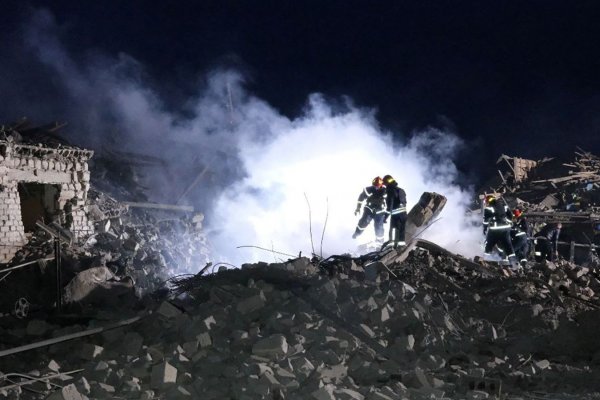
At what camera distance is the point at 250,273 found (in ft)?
19.4

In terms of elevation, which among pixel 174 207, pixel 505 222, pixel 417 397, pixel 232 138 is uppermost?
pixel 232 138

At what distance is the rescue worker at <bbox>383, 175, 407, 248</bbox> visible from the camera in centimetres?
1049

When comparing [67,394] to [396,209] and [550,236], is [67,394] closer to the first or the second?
[396,209]

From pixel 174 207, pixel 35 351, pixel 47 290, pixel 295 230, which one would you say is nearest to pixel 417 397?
pixel 35 351

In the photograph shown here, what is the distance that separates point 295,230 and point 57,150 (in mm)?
8509

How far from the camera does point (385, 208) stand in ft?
35.2

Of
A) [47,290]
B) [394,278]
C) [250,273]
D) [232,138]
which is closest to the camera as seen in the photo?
[250,273]

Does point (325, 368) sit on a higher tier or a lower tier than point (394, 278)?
lower

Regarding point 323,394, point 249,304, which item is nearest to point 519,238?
point 249,304

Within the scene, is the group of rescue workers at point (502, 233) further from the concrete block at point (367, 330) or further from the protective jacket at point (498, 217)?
the concrete block at point (367, 330)

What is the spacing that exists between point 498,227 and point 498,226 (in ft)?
0.08

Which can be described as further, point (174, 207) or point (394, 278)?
point (174, 207)

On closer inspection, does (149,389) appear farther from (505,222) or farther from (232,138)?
(232,138)

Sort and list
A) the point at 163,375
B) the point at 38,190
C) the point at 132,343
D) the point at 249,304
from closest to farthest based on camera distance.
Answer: the point at 163,375 < the point at 132,343 < the point at 249,304 < the point at 38,190
